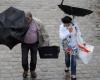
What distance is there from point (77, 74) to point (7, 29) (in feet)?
8.74

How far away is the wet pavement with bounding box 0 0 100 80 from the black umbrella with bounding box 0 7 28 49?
4.76 ft

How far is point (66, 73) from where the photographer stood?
13258 millimetres

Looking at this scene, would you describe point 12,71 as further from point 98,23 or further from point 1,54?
point 98,23

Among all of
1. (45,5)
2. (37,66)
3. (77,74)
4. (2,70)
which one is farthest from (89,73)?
(45,5)

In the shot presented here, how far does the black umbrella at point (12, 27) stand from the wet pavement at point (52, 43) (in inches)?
57.1

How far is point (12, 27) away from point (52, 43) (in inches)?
136

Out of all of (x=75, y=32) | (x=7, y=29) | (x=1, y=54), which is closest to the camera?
(x=7, y=29)

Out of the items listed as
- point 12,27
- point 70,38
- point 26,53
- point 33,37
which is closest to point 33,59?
point 26,53

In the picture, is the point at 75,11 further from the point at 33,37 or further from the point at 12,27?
the point at 12,27

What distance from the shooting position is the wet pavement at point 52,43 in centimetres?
1328

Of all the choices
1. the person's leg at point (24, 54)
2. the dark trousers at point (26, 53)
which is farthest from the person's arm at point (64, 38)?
the person's leg at point (24, 54)

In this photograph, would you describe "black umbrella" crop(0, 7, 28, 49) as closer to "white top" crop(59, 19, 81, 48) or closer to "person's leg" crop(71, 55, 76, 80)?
"white top" crop(59, 19, 81, 48)

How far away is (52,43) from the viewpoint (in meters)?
15.0

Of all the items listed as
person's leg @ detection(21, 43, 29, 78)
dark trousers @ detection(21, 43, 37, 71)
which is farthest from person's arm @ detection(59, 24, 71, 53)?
person's leg @ detection(21, 43, 29, 78)
